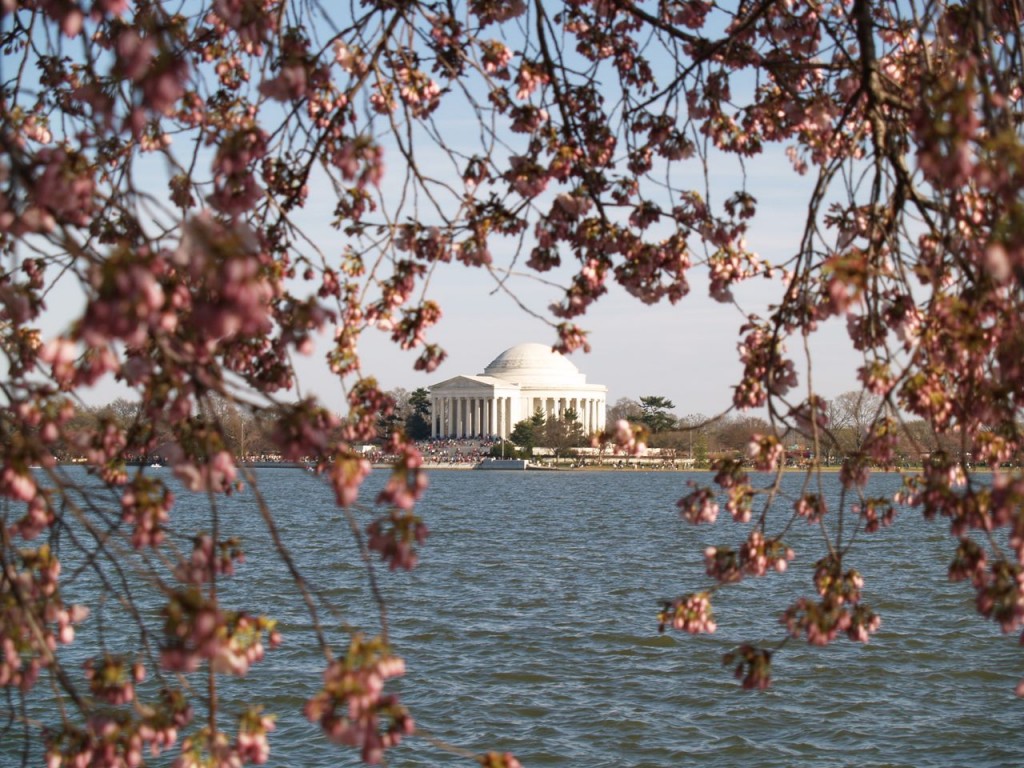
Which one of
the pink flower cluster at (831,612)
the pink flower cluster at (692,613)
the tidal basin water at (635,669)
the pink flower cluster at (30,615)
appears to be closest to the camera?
the pink flower cluster at (30,615)

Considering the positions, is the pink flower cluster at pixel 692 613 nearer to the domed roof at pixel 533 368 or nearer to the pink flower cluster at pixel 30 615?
the pink flower cluster at pixel 30 615

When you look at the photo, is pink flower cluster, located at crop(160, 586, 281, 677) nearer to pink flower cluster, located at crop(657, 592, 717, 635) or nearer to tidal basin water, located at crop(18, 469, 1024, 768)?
pink flower cluster, located at crop(657, 592, 717, 635)

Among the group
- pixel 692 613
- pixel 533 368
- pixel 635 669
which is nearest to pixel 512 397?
pixel 533 368

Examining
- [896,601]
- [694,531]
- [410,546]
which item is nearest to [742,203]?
[410,546]

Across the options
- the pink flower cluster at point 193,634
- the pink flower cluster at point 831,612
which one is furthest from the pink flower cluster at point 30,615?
the pink flower cluster at point 831,612

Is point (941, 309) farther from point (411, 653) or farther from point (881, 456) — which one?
point (411, 653)

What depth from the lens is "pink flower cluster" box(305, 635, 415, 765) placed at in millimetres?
3006

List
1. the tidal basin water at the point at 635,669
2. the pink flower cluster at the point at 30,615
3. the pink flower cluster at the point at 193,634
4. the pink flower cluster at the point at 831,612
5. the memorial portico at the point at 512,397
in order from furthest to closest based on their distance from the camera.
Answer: the memorial portico at the point at 512,397, the tidal basin water at the point at 635,669, the pink flower cluster at the point at 831,612, the pink flower cluster at the point at 30,615, the pink flower cluster at the point at 193,634

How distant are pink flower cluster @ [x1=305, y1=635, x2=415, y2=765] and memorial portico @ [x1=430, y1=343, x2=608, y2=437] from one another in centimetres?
12799

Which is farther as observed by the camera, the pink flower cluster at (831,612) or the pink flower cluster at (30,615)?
the pink flower cluster at (831,612)

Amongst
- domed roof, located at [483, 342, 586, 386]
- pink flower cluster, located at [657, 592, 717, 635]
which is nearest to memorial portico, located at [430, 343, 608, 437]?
domed roof, located at [483, 342, 586, 386]

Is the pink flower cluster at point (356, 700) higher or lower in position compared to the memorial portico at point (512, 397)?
lower

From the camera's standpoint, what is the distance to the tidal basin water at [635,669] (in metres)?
11.8

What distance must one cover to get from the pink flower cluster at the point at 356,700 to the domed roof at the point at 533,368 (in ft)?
438
